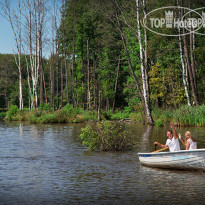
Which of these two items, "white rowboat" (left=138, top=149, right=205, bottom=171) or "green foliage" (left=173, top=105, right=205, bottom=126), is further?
"green foliage" (left=173, top=105, right=205, bottom=126)

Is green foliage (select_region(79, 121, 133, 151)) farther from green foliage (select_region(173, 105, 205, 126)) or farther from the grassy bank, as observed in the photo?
the grassy bank

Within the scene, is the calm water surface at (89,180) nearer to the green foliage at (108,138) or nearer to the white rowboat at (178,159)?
the white rowboat at (178,159)

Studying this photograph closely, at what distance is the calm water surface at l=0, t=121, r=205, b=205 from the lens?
325 inches

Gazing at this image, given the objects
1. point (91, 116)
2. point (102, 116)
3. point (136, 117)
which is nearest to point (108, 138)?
point (136, 117)

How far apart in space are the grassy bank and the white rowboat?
1659 cm

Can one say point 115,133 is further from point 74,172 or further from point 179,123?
point 179,123

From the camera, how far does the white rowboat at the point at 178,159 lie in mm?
11047

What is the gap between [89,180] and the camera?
33.6ft

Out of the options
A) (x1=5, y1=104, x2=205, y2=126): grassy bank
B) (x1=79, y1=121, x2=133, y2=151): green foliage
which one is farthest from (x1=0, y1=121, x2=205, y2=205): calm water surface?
(x1=5, y1=104, x2=205, y2=126): grassy bank

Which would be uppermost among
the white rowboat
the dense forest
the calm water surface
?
the dense forest

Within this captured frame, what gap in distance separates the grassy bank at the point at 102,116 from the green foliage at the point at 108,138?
13.2m

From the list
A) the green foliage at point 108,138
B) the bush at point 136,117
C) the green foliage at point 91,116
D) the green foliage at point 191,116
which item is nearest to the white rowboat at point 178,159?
the green foliage at point 108,138

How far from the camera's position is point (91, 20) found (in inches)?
2083

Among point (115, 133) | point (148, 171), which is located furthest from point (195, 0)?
point (148, 171)
